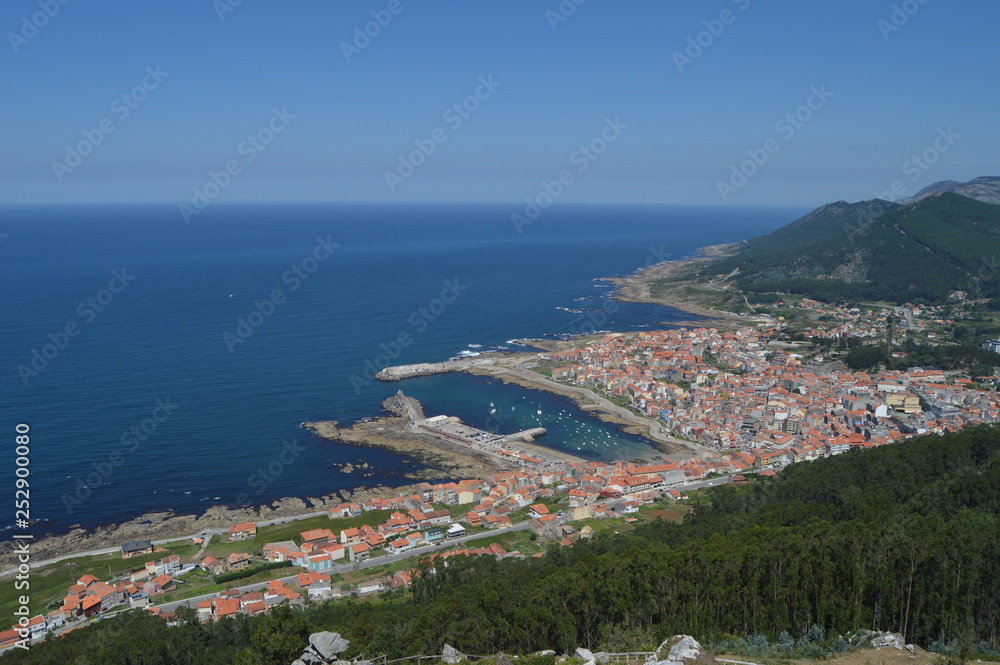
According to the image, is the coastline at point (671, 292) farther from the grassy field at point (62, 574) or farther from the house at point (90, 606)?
the house at point (90, 606)

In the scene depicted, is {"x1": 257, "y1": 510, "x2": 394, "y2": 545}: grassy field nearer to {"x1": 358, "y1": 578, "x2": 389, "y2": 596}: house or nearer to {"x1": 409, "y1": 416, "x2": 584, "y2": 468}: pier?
{"x1": 358, "y1": 578, "x2": 389, "y2": 596}: house

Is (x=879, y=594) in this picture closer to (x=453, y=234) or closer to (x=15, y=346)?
(x=15, y=346)

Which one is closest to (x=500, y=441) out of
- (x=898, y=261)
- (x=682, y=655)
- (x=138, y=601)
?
(x=138, y=601)

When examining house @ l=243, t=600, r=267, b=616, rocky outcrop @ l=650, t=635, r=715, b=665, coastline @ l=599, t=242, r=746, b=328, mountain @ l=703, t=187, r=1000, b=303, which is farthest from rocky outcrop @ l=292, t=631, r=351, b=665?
mountain @ l=703, t=187, r=1000, b=303

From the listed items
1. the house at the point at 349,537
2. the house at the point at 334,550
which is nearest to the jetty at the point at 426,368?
the house at the point at 349,537

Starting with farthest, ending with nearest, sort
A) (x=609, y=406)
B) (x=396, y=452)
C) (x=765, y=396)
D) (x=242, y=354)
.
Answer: (x=242, y=354), (x=765, y=396), (x=609, y=406), (x=396, y=452)

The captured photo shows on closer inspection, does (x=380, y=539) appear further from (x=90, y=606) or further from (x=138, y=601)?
(x=90, y=606)

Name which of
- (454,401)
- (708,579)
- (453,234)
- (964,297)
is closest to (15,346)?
(454,401)

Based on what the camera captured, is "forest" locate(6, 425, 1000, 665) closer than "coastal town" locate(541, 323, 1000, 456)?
Yes
